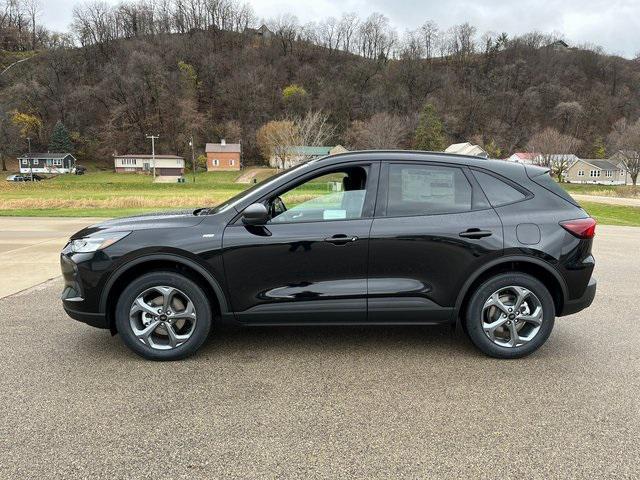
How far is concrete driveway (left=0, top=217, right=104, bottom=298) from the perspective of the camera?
23.0 ft

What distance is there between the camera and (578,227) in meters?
3.95

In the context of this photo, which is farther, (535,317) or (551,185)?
(551,185)

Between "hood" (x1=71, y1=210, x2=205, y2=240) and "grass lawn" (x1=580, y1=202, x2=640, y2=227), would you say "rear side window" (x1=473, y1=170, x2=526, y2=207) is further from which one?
"grass lawn" (x1=580, y1=202, x2=640, y2=227)

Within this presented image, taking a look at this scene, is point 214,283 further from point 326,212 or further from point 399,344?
point 399,344

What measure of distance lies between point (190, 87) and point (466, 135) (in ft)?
211

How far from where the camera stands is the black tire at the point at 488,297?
394cm

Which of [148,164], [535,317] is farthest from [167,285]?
[148,164]

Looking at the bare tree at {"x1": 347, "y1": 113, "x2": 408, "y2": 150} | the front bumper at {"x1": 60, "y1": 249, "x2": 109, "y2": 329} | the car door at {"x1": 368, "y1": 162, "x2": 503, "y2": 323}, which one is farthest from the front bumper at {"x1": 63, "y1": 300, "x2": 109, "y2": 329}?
the bare tree at {"x1": 347, "y1": 113, "x2": 408, "y2": 150}

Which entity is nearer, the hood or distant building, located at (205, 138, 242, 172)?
the hood

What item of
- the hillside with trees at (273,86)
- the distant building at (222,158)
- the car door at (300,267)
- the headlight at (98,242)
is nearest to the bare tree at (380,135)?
the hillside with trees at (273,86)

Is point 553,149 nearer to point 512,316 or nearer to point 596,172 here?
point 596,172

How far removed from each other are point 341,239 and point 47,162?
9805 cm

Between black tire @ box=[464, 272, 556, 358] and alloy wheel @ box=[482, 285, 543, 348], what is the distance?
1.0 inches

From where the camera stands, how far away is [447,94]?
113m
